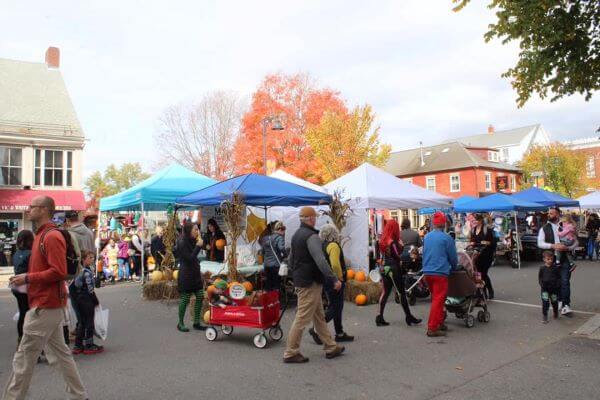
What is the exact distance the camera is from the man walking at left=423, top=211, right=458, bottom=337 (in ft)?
21.3

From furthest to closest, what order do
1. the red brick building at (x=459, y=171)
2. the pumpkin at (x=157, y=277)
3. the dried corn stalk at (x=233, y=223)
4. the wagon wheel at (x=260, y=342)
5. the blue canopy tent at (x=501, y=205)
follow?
the red brick building at (x=459, y=171)
the blue canopy tent at (x=501, y=205)
the pumpkin at (x=157, y=277)
the dried corn stalk at (x=233, y=223)
the wagon wheel at (x=260, y=342)

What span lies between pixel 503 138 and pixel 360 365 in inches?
2295

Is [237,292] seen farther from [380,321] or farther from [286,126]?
[286,126]

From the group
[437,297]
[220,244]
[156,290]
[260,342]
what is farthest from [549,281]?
[156,290]

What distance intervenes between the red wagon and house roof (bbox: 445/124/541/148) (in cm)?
5424

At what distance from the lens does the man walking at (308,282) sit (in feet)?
17.6

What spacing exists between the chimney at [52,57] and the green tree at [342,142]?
50.9 feet

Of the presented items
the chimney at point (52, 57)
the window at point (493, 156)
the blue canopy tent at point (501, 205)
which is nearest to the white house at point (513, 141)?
the window at point (493, 156)

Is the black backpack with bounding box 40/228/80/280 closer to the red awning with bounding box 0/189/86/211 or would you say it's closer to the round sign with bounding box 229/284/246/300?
the round sign with bounding box 229/284/246/300

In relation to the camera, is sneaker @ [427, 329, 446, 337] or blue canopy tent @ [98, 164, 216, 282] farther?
blue canopy tent @ [98, 164, 216, 282]

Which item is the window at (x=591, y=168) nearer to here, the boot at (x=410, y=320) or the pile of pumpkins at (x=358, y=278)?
the pile of pumpkins at (x=358, y=278)

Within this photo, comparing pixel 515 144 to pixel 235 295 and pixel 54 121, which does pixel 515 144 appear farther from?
pixel 235 295

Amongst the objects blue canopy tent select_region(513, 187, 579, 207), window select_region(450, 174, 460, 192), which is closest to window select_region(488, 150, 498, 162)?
window select_region(450, 174, 460, 192)

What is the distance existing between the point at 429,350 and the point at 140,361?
372 cm
